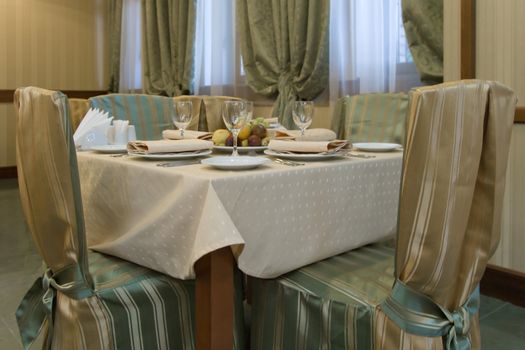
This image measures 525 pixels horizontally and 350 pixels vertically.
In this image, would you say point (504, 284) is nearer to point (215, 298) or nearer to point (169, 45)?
point (215, 298)

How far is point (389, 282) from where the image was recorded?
1166 mm

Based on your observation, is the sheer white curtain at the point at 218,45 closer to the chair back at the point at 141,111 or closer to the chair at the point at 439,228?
the chair back at the point at 141,111

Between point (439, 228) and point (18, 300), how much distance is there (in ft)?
6.29

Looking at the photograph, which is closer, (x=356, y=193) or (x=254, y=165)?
(x=254, y=165)

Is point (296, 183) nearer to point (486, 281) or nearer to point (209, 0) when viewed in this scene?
point (486, 281)

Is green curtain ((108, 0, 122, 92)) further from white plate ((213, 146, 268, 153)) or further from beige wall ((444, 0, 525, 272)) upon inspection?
white plate ((213, 146, 268, 153))

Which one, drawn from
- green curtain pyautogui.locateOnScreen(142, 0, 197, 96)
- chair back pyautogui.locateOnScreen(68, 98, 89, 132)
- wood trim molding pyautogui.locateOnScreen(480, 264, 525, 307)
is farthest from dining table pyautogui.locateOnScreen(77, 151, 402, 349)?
green curtain pyautogui.locateOnScreen(142, 0, 197, 96)

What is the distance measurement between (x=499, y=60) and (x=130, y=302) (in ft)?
5.86

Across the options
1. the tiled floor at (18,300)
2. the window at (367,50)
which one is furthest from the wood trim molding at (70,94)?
the window at (367,50)

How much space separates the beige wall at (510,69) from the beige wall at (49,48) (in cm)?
487

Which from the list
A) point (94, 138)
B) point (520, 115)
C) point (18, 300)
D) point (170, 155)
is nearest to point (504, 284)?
point (520, 115)

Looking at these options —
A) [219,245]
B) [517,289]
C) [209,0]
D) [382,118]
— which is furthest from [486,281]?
[209,0]

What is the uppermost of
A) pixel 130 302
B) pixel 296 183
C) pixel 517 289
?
pixel 296 183

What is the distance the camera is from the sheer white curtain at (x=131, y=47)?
520cm
